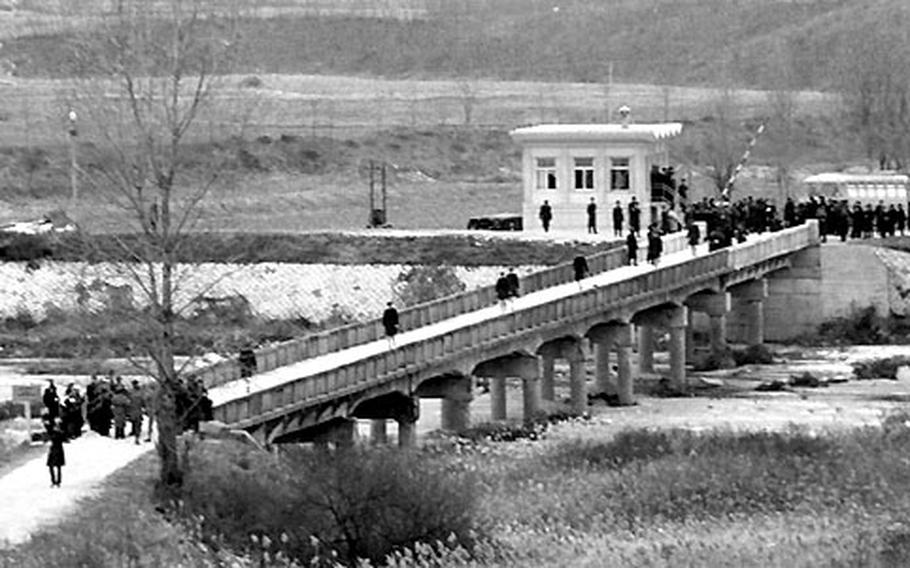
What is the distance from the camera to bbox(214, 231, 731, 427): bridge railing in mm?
47250

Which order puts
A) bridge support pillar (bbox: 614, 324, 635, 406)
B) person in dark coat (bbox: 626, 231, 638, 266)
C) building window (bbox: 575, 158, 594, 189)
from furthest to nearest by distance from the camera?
building window (bbox: 575, 158, 594, 189)
person in dark coat (bbox: 626, 231, 638, 266)
bridge support pillar (bbox: 614, 324, 635, 406)

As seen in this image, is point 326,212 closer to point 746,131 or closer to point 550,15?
point 746,131

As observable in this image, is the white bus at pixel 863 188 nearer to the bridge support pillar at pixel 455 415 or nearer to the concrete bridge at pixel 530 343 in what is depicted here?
the concrete bridge at pixel 530 343

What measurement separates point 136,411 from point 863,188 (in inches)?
2018

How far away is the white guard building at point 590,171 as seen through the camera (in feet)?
277

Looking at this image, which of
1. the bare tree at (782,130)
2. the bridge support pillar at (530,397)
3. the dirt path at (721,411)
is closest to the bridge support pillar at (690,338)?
the dirt path at (721,411)

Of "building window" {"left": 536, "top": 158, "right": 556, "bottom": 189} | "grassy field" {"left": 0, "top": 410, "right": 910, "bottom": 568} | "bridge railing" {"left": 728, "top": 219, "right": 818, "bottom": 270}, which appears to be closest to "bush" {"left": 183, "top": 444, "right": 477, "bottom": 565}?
→ "grassy field" {"left": 0, "top": 410, "right": 910, "bottom": 568}

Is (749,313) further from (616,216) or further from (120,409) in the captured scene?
(120,409)

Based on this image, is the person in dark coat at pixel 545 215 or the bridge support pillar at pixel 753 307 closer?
the bridge support pillar at pixel 753 307

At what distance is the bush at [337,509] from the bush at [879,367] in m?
30.6

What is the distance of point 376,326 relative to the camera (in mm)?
55281

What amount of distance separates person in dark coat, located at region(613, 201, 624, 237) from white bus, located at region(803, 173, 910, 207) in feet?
37.8

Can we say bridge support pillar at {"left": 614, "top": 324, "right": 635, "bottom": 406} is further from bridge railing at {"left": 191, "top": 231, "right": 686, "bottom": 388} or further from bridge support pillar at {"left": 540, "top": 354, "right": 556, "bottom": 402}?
bridge railing at {"left": 191, "top": 231, "right": 686, "bottom": 388}

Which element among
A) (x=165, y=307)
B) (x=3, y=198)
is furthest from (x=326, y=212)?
(x=165, y=307)
